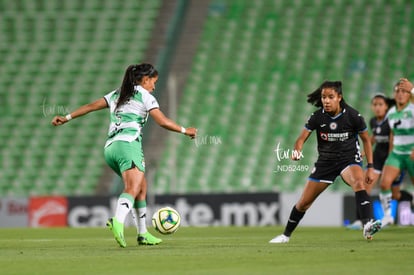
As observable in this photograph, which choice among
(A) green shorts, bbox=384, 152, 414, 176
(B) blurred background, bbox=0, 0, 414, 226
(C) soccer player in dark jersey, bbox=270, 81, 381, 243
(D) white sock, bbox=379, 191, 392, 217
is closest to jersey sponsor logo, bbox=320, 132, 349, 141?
(C) soccer player in dark jersey, bbox=270, 81, 381, 243

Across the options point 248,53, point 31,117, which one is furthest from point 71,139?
point 248,53

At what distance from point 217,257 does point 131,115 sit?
273 cm

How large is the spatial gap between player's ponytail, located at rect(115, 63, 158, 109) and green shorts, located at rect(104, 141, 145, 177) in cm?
50

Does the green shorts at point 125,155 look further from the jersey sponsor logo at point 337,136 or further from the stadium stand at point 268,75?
the stadium stand at point 268,75

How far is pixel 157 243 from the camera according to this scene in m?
12.7

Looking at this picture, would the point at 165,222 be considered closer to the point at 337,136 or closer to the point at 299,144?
the point at 299,144

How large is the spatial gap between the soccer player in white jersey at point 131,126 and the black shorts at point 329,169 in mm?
1954

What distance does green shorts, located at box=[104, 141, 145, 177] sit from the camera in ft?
39.4

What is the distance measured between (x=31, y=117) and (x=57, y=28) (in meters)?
4.09

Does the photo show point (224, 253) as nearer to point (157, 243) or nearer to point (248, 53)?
point (157, 243)

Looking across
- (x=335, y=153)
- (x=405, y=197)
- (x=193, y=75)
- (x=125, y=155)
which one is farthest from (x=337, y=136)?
(x=193, y=75)

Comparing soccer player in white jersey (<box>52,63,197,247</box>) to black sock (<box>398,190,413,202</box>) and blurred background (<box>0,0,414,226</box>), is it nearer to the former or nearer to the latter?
black sock (<box>398,190,413,202</box>)

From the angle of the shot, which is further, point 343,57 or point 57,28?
point 57,28

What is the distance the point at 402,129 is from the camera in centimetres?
1725
